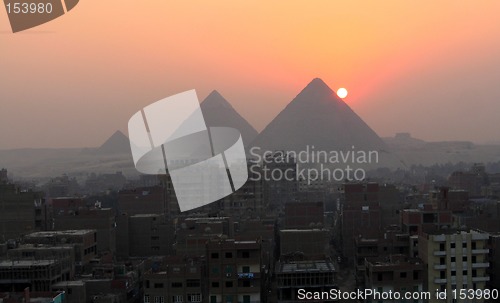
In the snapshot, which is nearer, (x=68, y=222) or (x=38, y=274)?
(x=38, y=274)

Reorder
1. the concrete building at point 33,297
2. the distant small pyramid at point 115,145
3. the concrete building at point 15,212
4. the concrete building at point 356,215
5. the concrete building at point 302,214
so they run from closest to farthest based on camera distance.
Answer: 1. the concrete building at point 33,297
2. the concrete building at point 15,212
3. the concrete building at point 356,215
4. the concrete building at point 302,214
5. the distant small pyramid at point 115,145

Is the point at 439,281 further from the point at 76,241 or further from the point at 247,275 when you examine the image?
the point at 76,241

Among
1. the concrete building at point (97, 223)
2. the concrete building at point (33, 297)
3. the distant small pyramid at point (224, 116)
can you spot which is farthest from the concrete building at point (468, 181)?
the distant small pyramid at point (224, 116)

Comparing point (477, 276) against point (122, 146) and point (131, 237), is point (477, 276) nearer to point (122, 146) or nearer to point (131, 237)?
point (131, 237)

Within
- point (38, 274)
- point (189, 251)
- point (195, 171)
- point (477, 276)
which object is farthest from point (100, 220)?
point (195, 171)

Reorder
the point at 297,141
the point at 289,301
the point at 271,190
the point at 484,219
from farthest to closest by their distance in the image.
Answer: the point at 297,141, the point at 271,190, the point at 484,219, the point at 289,301

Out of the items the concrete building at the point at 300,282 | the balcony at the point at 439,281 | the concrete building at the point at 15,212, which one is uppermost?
the concrete building at the point at 15,212
